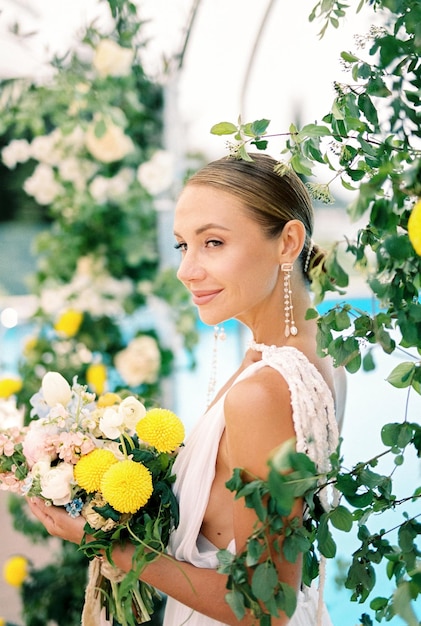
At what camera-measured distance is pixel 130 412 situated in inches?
62.8

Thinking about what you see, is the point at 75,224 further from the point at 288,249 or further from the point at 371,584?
the point at 371,584

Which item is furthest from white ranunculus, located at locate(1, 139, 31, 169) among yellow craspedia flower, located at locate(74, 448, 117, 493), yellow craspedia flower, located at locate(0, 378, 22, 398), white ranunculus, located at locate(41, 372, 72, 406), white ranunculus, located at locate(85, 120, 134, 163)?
yellow craspedia flower, located at locate(74, 448, 117, 493)

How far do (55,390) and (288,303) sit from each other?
524 millimetres

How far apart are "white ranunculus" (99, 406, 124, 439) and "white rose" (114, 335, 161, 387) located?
135cm

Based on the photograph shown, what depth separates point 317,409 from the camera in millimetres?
1398

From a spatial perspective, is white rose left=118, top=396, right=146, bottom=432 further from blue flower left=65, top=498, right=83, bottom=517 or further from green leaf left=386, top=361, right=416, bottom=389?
green leaf left=386, top=361, right=416, bottom=389

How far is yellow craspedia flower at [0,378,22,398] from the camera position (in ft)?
9.36

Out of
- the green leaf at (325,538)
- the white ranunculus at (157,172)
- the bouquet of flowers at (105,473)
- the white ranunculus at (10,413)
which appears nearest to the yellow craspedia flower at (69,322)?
the white ranunculus at (10,413)

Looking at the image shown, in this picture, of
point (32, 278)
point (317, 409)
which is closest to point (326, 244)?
point (317, 409)

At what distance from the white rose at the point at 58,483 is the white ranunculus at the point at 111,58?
69.7 inches

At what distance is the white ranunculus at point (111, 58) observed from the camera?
2.80 m

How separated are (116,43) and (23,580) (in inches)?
80.7

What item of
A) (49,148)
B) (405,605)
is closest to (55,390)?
(405,605)

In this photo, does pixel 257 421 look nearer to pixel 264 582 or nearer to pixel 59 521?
pixel 264 582
